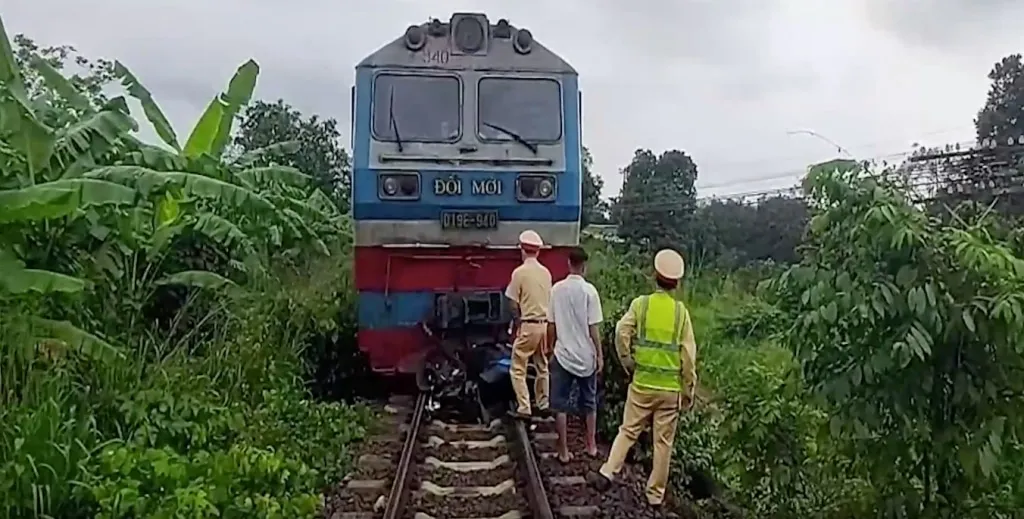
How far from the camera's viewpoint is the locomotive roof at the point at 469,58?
10.5 m

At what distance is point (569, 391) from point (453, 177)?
293cm

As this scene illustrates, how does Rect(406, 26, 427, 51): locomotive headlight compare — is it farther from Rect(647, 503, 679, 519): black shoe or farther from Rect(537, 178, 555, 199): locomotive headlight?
Rect(647, 503, 679, 519): black shoe

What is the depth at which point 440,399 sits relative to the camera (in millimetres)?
10211

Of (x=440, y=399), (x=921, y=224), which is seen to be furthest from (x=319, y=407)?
(x=921, y=224)

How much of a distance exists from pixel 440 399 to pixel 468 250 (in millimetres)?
1366

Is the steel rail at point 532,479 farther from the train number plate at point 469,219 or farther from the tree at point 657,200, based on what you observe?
the tree at point 657,200

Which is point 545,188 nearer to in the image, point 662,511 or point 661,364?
point 661,364

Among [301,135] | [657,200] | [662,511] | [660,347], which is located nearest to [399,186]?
[660,347]

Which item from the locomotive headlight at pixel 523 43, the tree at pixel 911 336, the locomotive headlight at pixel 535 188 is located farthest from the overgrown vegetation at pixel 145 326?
the tree at pixel 911 336

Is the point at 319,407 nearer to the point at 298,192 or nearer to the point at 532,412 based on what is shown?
the point at 532,412

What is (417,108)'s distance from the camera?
10.5 metres

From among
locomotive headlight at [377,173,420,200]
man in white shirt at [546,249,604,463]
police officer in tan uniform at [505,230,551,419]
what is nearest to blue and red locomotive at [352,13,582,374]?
locomotive headlight at [377,173,420,200]

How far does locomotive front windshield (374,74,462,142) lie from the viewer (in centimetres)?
1041

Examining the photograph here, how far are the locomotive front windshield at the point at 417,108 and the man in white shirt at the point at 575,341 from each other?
Answer: 2778mm
